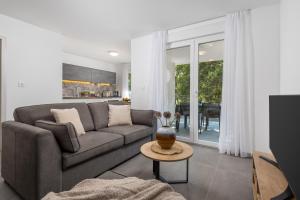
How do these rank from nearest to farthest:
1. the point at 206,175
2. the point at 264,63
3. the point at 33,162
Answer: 1. the point at 33,162
2. the point at 206,175
3. the point at 264,63

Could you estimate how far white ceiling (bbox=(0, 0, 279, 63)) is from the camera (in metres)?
2.50

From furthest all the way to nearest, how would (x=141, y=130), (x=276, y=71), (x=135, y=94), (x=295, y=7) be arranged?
(x=135, y=94)
(x=141, y=130)
(x=276, y=71)
(x=295, y=7)

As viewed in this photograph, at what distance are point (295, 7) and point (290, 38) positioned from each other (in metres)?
0.33

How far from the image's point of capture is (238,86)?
105 inches

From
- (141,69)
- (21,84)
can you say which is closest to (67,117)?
(21,84)

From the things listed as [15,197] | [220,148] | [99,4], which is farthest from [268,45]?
[15,197]

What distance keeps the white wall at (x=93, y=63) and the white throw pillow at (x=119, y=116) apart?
134 inches

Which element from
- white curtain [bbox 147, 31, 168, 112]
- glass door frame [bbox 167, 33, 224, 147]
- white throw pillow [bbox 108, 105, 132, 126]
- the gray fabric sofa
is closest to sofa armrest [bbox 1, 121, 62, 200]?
the gray fabric sofa

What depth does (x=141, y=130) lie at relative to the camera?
262 centimetres

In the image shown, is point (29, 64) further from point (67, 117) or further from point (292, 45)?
point (292, 45)

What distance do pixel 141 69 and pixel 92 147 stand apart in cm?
261

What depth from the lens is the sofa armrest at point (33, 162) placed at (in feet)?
4.35

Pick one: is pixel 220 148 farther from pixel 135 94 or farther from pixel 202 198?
pixel 135 94

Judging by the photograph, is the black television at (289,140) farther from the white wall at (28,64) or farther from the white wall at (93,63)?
the white wall at (93,63)
